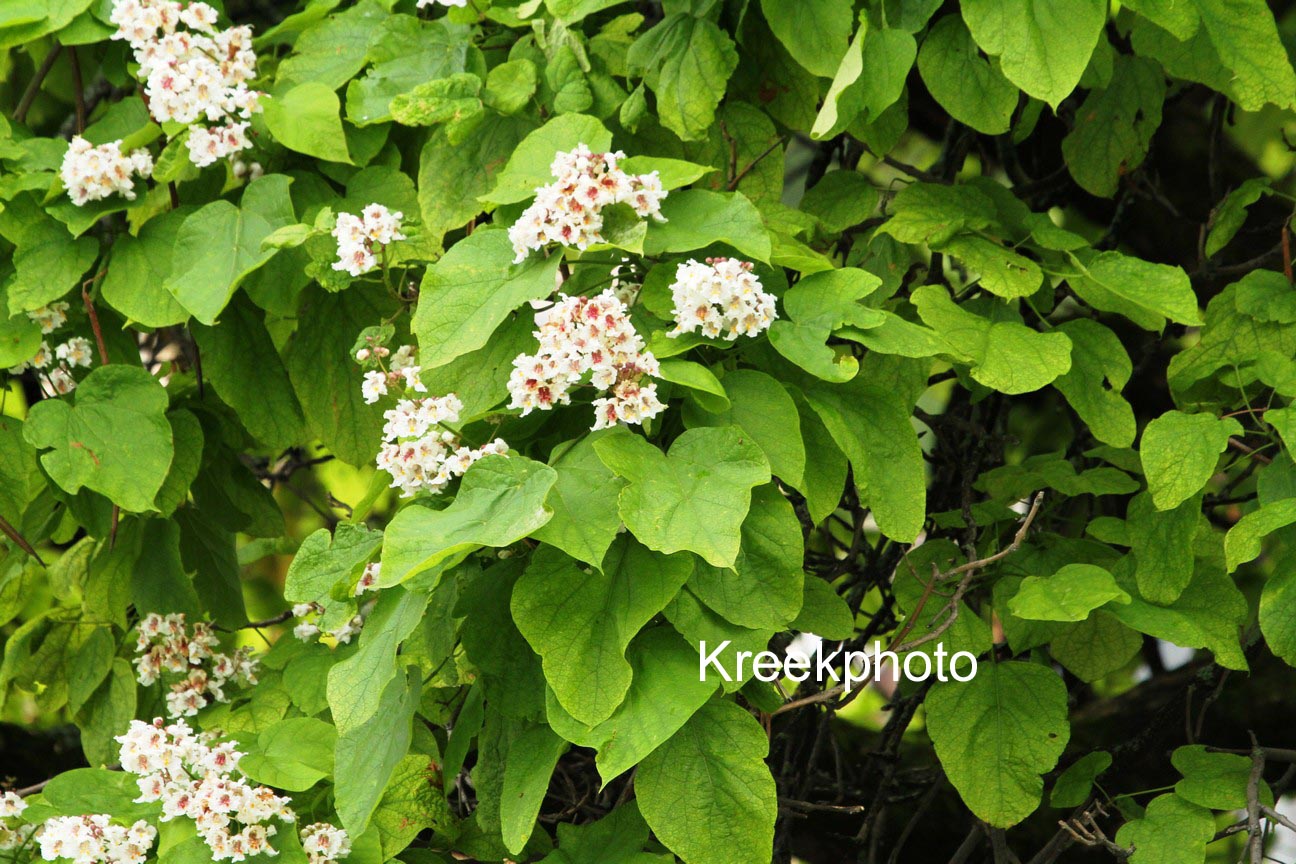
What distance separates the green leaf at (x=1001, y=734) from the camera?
5.51 feet

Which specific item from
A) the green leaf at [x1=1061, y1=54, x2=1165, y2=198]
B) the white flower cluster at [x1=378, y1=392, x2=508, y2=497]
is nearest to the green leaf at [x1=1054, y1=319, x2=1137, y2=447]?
the green leaf at [x1=1061, y1=54, x2=1165, y2=198]

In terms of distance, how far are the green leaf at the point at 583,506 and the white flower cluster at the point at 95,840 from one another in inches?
27.1

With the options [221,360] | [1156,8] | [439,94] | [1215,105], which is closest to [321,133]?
[439,94]

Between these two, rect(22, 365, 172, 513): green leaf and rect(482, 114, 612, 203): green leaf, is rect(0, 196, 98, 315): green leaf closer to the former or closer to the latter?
rect(22, 365, 172, 513): green leaf

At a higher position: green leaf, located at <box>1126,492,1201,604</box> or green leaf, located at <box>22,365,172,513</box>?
green leaf, located at <box>22,365,172,513</box>

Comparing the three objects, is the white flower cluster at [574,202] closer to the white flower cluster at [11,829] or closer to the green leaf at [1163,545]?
the green leaf at [1163,545]

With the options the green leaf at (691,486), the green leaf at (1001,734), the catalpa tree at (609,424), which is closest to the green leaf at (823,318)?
the catalpa tree at (609,424)

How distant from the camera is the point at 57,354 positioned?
184 cm

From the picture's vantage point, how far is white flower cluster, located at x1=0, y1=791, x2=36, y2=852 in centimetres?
174

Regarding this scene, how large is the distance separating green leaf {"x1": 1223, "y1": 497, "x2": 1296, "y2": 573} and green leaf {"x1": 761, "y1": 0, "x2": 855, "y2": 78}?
2.37 feet

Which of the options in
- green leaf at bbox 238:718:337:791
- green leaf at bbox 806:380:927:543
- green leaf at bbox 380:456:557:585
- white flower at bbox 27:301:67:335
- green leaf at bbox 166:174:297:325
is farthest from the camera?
white flower at bbox 27:301:67:335

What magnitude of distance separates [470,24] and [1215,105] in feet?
4.03

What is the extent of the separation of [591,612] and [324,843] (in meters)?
0.50

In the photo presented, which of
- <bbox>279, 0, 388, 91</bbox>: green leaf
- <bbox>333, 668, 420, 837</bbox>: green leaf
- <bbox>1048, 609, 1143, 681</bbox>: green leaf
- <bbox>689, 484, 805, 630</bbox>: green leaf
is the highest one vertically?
<bbox>279, 0, 388, 91</bbox>: green leaf
